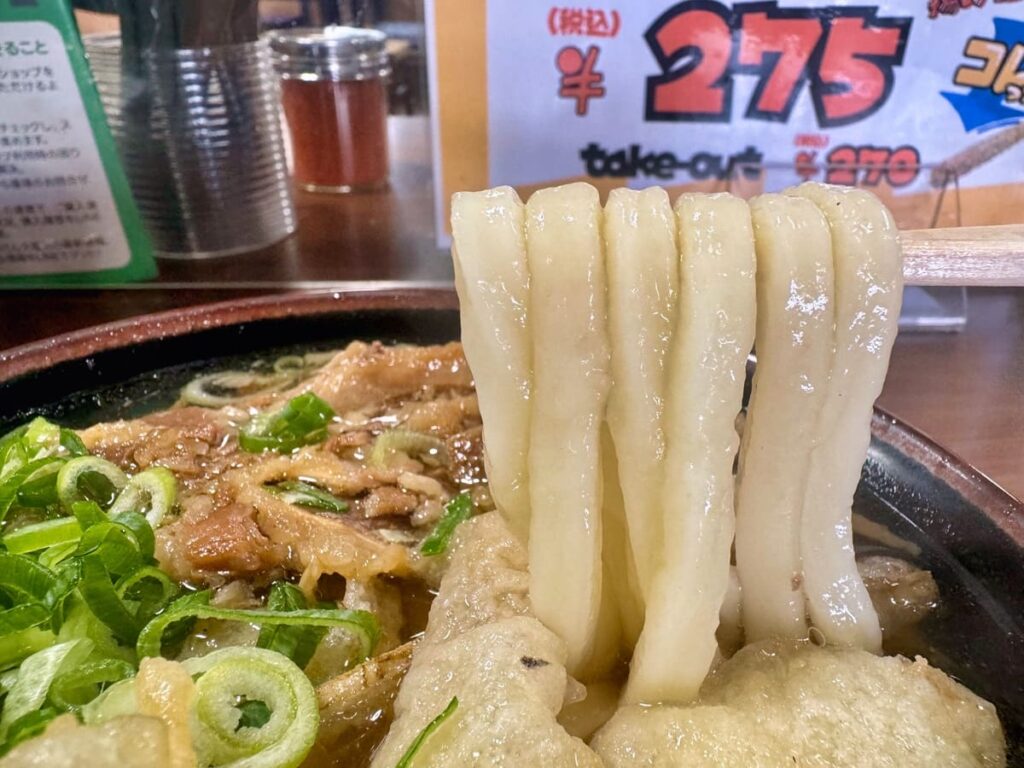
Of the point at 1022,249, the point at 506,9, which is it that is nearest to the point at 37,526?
the point at 1022,249

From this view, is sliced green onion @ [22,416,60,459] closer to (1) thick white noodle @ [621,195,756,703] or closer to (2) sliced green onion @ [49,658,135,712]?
(2) sliced green onion @ [49,658,135,712]

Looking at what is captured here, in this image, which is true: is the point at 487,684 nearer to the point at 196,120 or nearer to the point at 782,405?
the point at 782,405

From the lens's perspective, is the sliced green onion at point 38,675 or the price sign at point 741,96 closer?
the sliced green onion at point 38,675

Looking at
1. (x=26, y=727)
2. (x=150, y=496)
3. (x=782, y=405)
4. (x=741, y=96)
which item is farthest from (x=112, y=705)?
(x=741, y=96)

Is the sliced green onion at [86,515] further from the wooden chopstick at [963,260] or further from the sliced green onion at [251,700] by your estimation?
the wooden chopstick at [963,260]

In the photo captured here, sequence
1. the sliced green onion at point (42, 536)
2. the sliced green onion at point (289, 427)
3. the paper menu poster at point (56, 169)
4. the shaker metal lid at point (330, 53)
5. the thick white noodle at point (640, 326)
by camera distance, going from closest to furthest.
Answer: the thick white noodle at point (640, 326)
the sliced green onion at point (42, 536)
the sliced green onion at point (289, 427)
the paper menu poster at point (56, 169)
the shaker metal lid at point (330, 53)

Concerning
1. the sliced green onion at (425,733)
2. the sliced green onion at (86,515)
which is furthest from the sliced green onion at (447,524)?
the sliced green onion at (86,515)

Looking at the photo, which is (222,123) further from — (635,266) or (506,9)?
(635,266)
